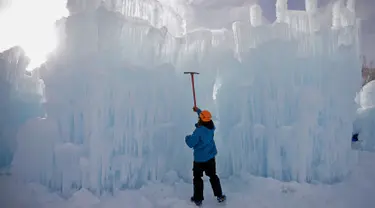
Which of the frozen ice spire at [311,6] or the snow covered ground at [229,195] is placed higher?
the frozen ice spire at [311,6]

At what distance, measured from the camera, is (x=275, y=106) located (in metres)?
6.77

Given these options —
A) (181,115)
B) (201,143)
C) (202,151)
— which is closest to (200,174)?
(202,151)

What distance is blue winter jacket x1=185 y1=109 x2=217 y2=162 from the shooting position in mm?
5141

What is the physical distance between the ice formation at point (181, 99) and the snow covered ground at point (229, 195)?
253 millimetres

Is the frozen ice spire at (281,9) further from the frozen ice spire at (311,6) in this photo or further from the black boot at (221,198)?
the black boot at (221,198)

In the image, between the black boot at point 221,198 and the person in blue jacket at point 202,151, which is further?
the black boot at point 221,198

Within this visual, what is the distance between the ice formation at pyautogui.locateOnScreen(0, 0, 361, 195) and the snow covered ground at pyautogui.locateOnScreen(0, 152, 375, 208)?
0.83ft

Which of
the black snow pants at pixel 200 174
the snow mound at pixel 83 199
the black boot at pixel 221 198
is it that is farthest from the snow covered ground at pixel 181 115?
the black snow pants at pixel 200 174

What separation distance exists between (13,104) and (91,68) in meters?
3.24

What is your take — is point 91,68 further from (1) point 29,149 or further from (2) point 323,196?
(2) point 323,196

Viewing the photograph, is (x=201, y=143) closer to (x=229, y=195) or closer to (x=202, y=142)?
(x=202, y=142)

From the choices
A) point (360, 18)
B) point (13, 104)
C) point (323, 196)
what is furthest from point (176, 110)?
point (360, 18)

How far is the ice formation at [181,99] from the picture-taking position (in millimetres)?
5668

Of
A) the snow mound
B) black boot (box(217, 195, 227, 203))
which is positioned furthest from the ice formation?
black boot (box(217, 195, 227, 203))
